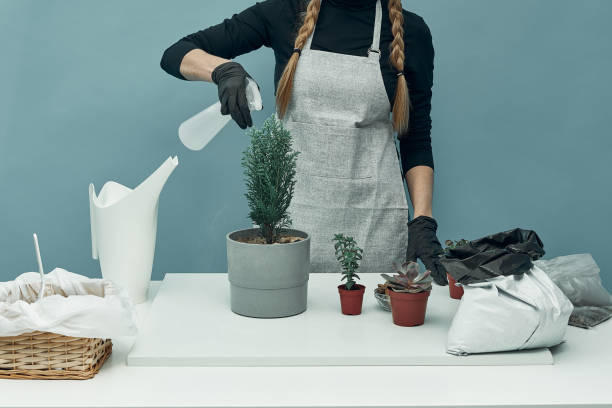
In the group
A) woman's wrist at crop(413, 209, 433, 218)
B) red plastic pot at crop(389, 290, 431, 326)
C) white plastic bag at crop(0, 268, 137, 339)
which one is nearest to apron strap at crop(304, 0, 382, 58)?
woman's wrist at crop(413, 209, 433, 218)

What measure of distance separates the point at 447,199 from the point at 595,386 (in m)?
1.54

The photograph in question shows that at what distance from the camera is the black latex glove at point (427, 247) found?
1532 mm

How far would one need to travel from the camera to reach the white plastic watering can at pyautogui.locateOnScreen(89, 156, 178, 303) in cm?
134

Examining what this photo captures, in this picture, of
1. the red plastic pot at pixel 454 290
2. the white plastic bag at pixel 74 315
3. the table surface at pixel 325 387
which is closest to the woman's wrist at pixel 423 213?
the red plastic pot at pixel 454 290

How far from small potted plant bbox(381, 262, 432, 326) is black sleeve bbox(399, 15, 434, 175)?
2.48ft

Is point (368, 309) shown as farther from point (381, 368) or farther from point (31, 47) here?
point (31, 47)

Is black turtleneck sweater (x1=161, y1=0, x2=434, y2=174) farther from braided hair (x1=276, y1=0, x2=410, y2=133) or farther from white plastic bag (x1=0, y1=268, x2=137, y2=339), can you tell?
white plastic bag (x1=0, y1=268, x2=137, y2=339)

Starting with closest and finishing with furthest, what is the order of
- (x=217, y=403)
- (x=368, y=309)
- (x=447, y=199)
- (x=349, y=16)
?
1. (x=217, y=403)
2. (x=368, y=309)
3. (x=349, y=16)
4. (x=447, y=199)

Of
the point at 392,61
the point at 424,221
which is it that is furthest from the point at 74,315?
the point at 392,61

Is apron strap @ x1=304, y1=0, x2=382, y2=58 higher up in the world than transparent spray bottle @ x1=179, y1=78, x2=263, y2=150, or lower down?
higher up

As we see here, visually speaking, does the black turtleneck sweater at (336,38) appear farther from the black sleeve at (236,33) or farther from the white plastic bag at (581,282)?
the white plastic bag at (581,282)

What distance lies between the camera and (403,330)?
→ 124 centimetres

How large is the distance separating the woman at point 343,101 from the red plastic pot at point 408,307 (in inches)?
23.6

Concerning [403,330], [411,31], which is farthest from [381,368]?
[411,31]
